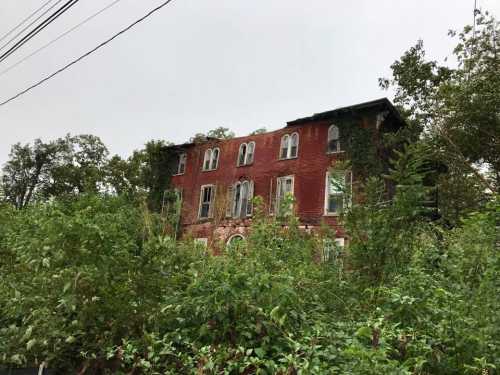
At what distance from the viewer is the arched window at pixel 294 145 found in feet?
78.2

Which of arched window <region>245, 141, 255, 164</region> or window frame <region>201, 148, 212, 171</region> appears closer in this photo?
arched window <region>245, 141, 255, 164</region>

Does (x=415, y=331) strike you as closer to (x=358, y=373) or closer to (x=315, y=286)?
(x=358, y=373)

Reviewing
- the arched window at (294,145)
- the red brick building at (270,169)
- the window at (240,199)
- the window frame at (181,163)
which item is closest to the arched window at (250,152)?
the red brick building at (270,169)

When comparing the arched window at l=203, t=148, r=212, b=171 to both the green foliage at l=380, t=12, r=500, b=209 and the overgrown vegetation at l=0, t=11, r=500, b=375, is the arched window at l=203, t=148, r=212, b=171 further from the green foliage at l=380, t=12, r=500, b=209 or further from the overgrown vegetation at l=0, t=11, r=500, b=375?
the overgrown vegetation at l=0, t=11, r=500, b=375

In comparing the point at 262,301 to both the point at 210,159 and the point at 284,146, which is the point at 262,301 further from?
the point at 210,159

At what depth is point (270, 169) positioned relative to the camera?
24.5 metres

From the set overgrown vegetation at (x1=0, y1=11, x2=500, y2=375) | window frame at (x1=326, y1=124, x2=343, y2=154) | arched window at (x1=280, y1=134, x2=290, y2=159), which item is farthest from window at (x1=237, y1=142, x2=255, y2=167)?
overgrown vegetation at (x1=0, y1=11, x2=500, y2=375)

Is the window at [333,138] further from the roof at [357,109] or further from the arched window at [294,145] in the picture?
the arched window at [294,145]

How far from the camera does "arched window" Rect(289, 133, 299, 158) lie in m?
23.8

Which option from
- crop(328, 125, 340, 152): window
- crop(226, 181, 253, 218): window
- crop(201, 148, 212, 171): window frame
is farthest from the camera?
crop(201, 148, 212, 171): window frame

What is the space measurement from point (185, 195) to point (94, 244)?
2392 cm

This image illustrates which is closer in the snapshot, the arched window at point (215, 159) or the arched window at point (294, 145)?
the arched window at point (294, 145)

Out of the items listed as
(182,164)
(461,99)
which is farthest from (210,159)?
(461,99)

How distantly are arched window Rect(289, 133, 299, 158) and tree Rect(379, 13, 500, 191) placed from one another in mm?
5580
